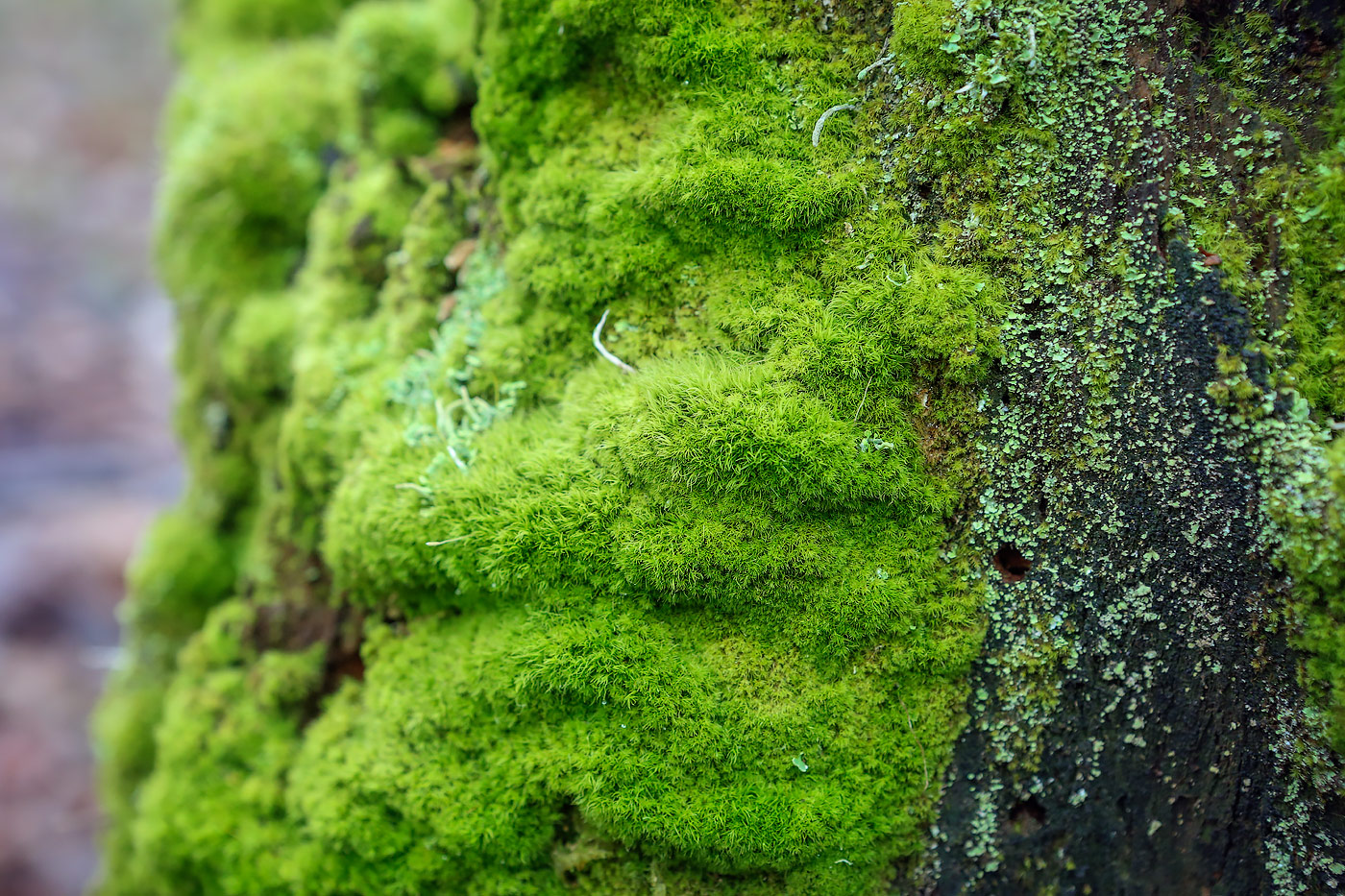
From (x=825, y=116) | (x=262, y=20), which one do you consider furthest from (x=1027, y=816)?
(x=262, y=20)

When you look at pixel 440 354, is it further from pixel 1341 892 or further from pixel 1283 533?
pixel 1341 892

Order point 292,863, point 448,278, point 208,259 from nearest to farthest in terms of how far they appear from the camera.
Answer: point 292,863
point 448,278
point 208,259

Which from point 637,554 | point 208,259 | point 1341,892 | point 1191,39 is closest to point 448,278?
point 637,554

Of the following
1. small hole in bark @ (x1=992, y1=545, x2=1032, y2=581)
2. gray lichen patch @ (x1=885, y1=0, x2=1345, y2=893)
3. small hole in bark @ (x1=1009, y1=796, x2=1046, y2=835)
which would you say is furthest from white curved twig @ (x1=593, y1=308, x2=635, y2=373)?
small hole in bark @ (x1=1009, y1=796, x2=1046, y2=835)

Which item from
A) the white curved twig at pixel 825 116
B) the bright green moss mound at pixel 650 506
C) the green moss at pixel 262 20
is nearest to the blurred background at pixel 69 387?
the bright green moss mound at pixel 650 506

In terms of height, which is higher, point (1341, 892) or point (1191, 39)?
point (1191, 39)

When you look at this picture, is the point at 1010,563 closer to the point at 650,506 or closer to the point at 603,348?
the point at 650,506

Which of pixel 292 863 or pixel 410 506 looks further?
pixel 292 863

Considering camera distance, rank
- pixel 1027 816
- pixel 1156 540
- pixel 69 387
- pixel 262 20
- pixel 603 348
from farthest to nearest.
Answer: pixel 69 387 → pixel 262 20 → pixel 603 348 → pixel 1027 816 → pixel 1156 540
